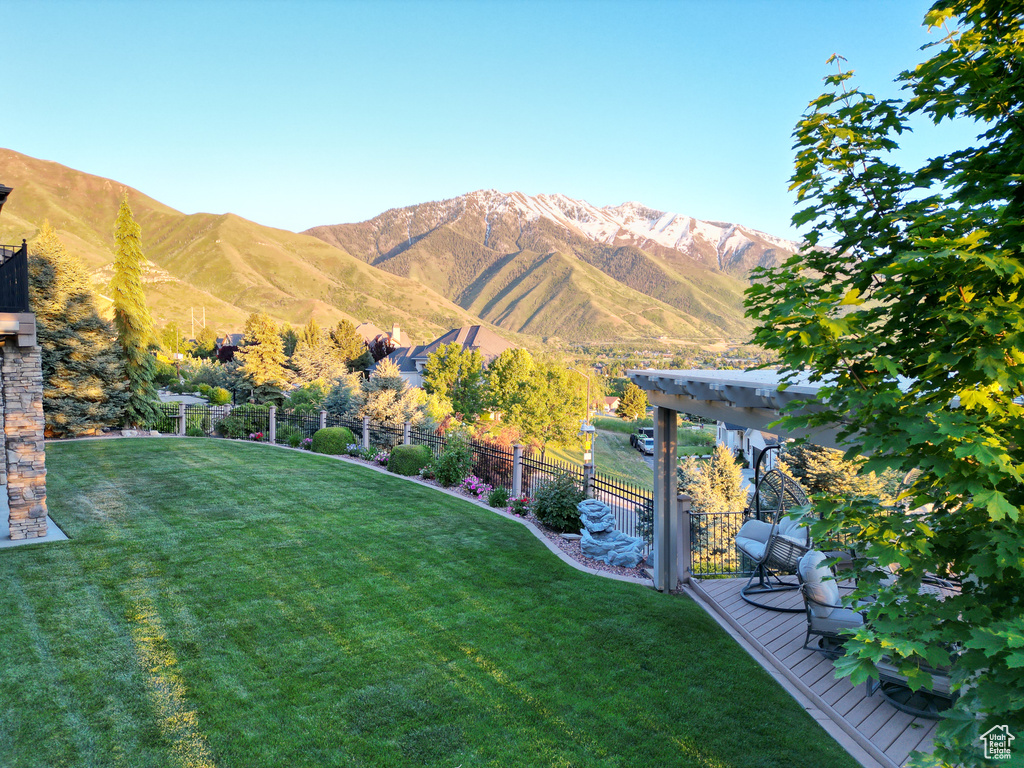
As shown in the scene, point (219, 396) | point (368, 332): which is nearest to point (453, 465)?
point (219, 396)

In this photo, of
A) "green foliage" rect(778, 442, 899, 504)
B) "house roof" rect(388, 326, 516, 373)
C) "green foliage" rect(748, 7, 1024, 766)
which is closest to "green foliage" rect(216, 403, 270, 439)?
"green foliage" rect(778, 442, 899, 504)

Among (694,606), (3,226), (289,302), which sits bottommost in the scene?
(694,606)

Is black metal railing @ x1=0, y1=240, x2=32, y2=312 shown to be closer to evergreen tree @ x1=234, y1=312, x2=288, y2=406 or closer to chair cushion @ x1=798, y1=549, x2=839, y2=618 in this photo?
chair cushion @ x1=798, y1=549, x2=839, y2=618

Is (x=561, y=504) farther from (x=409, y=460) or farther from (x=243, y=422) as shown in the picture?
(x=243, y=422)

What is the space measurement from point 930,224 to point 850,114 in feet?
3.39

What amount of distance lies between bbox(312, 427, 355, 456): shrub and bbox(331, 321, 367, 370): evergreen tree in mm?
33720

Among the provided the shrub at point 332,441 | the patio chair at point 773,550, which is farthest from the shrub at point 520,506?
the shrub at point 332,441

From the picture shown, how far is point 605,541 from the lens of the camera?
9484mm

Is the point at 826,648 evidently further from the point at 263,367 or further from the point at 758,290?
the point at 263,367

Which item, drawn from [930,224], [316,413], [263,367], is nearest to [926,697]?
[930,224]

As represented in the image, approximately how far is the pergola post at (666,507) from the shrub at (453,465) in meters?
6.60

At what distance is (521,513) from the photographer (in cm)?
1181

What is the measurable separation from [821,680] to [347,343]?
5023 centimetres

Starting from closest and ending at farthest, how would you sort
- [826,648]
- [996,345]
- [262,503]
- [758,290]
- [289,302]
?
[996,345]
[758,290]
[826,648]
[262,503]
[289,302]
